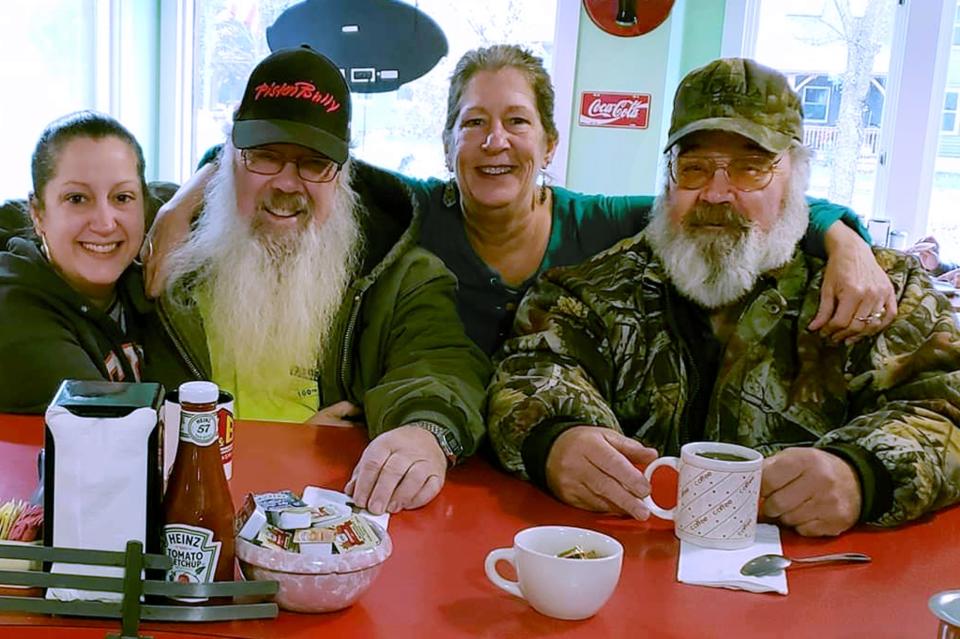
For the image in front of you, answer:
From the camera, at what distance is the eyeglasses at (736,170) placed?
171cm

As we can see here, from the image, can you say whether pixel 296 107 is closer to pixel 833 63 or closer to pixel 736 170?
pixel 736 170

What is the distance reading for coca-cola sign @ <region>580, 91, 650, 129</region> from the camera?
4324mm

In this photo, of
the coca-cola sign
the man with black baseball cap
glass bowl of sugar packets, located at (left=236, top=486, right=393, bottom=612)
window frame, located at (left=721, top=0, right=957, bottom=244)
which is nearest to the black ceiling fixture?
the coca-cola sign

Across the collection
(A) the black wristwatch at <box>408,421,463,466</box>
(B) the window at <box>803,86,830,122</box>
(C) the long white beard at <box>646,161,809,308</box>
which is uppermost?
(B) the window at <box>803,86,830,122</box>

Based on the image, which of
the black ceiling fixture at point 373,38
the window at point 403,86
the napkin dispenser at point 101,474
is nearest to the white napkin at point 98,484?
the napkin dispenser at point 101,474

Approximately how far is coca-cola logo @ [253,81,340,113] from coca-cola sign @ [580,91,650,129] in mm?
2751

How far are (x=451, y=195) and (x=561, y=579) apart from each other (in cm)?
142

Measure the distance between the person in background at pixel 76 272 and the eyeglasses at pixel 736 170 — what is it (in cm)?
110

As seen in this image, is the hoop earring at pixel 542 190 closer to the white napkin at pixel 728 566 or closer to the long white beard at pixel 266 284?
the long white beard at pixel 266 284

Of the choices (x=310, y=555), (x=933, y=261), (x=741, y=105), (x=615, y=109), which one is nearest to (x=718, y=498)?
(x=310, y=555)

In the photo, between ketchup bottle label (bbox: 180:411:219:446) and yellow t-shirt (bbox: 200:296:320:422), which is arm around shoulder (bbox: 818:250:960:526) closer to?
ketchup bottle label (bbox: 180:411:219:446)

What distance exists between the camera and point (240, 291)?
1.93m

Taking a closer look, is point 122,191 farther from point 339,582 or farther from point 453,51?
point 453,51

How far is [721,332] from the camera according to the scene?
179cm
